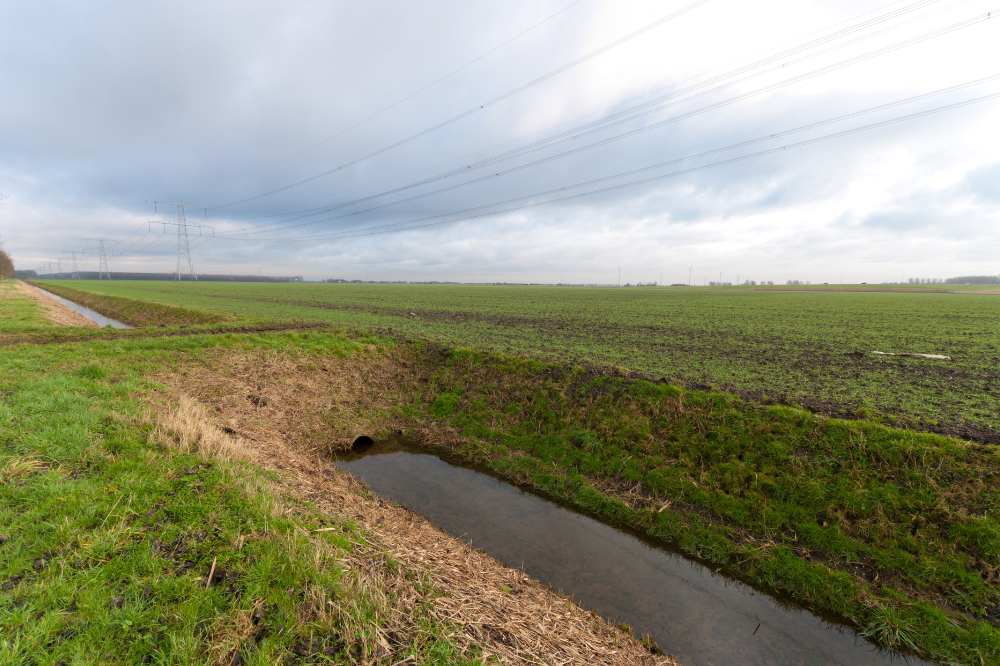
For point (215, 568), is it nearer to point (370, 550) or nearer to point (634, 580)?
point (370, 550)

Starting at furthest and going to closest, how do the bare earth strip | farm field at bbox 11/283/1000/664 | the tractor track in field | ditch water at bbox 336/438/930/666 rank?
the bare earth strip
the tractor track in field
farm field at bbox 11/283/1000/664
ditch water at bbox 336/438/930/666

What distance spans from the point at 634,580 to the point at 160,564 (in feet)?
30.9

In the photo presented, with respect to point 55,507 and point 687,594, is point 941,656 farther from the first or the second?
point 55,507

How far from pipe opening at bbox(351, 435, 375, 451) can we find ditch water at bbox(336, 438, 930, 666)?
2582 millimetres

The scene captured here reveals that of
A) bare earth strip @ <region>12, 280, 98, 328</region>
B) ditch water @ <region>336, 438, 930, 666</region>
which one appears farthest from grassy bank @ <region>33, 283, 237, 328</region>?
ditch water @ <region>336, 438, 930, 666</region>

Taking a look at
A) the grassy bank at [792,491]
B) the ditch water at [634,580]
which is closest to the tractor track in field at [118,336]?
the ditch water at [634,580]

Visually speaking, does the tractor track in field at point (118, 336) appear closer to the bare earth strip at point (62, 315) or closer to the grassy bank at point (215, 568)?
the bare earth strip at point (62, 315)

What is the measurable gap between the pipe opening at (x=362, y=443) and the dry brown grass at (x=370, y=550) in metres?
0.27

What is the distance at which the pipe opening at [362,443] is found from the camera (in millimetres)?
15909

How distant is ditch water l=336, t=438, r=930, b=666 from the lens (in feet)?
24.8

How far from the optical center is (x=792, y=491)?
10398mm

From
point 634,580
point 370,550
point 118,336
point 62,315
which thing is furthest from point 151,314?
point 634,580

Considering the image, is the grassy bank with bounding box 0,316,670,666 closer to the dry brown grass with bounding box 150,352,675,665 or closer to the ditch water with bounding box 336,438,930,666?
the dry brown grass with bounding box 150,352,675,665

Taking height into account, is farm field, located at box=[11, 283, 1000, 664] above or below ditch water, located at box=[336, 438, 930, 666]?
above
